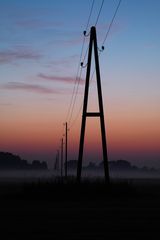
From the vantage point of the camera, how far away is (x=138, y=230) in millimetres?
13000

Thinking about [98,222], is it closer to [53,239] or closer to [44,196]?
[53,239]

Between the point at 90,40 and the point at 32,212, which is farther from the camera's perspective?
the point at 90,40

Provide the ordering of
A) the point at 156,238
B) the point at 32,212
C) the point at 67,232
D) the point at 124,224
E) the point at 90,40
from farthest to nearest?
1. the point at 90,40
2. the point at 32,212
3. the point at 124,224
4. the point at 67,232
5. the point at 156,238

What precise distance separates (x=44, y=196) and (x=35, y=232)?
1358cm

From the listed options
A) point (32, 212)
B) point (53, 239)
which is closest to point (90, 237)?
point (53, 239)

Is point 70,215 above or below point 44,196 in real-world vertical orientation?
below

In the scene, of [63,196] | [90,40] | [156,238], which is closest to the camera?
[156,238]

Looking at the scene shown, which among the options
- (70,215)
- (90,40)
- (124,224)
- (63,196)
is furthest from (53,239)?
(90,40)

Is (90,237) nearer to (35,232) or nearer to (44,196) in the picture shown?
(35,232)

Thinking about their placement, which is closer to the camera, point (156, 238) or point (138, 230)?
point (156, 238)

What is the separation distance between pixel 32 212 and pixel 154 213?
4.38 m

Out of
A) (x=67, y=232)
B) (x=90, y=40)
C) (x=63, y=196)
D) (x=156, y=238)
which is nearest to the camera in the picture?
(x=156, y=238)

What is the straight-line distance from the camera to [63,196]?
25984 millimetres

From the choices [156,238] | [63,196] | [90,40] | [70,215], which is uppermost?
[90,40]
